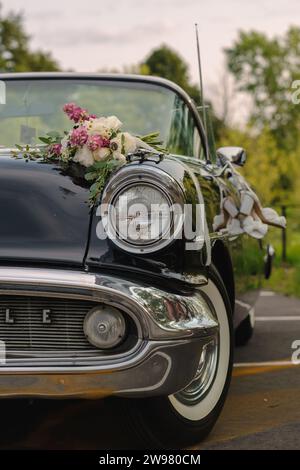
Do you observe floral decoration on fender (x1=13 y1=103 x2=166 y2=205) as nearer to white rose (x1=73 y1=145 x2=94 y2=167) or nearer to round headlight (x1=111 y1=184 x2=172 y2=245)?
white rose (x1=73 y1=145 x2=94 y2=167)

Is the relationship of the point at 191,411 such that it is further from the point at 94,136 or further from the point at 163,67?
the point at 163,67

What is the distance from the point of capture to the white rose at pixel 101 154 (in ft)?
10.6

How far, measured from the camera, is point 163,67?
170 ft

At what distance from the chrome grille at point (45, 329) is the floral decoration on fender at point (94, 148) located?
0.42m

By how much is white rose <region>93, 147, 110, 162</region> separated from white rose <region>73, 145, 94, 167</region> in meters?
0.02

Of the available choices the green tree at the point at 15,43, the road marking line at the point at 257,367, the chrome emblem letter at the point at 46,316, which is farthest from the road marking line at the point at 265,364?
the green tree at the point at 15,43

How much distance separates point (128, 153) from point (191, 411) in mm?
997

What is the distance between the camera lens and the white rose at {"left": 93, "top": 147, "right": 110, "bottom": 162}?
3225mm

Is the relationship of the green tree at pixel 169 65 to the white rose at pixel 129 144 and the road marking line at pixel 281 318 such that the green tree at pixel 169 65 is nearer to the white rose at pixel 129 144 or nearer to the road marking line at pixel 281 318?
the road marking line at pixel 281 318

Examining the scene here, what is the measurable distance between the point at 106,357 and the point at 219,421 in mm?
Result: 939

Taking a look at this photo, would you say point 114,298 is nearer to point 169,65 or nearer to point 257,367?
point 257,367

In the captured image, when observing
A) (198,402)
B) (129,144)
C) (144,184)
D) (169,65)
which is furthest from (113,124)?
(169,65)

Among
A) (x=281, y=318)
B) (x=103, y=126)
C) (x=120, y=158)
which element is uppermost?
(x=103, y=126)

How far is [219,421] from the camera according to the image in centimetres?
365
